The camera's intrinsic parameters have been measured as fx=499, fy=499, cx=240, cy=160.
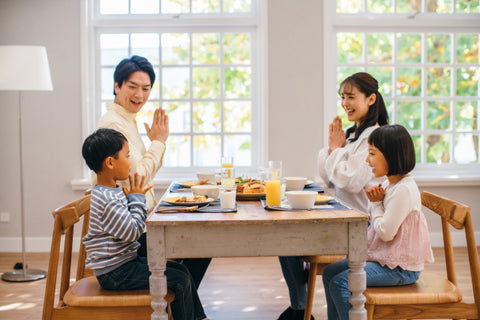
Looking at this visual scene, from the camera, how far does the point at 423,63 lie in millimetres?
4328

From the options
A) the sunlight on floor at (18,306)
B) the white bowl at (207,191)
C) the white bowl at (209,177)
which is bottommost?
the sunlight on floor at (18,306)

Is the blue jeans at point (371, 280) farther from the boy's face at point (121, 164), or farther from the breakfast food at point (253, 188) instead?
the boy's face at point (121, 164)

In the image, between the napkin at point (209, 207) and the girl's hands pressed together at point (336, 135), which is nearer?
the napkin at point (209, 207)

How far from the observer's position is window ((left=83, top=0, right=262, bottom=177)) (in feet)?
13.8

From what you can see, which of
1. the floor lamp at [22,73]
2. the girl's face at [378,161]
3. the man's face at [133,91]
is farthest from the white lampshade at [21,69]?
the girl's face at [378,161]

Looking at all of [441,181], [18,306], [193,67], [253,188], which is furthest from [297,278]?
[193,67]

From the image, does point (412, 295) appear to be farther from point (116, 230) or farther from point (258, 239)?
point (116, 230)

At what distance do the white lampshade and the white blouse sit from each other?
7.26 feet

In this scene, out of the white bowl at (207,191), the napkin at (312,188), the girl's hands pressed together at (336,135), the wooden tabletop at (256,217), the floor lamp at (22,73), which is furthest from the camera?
the floor lamp at (22,73)

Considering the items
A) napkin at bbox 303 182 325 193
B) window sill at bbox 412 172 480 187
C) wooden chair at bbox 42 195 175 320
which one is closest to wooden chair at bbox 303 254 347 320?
napkin at bbox 303 182 325 193

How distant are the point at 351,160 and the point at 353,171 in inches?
2.3

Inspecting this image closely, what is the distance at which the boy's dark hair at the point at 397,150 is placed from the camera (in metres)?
1.95

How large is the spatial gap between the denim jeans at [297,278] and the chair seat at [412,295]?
684 millimetres

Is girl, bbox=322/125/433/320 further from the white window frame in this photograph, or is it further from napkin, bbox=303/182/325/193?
the white window frame
